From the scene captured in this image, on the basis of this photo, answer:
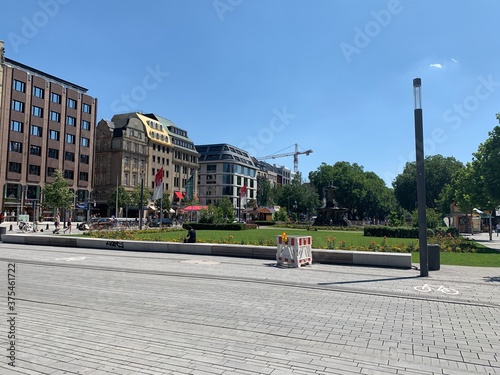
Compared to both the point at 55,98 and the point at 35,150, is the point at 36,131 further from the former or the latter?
the point at 55,98

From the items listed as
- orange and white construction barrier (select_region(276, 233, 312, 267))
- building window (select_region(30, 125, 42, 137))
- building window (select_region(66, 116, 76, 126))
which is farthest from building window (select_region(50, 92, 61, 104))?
orange and white construction barrier (select_region(276, 233, 312, 267))

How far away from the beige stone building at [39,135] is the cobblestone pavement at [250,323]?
52.3 meters

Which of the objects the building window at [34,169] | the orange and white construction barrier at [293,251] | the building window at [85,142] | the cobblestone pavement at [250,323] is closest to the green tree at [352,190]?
the building window at [85,142]

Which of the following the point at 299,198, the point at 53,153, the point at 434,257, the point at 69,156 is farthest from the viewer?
the point at 299,198

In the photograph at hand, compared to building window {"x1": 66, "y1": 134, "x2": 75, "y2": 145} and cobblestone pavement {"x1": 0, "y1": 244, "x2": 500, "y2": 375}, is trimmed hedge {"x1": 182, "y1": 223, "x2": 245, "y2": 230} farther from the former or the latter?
building window {"x1": 66, "y1": 134, "x2": 75, "y2": 145}

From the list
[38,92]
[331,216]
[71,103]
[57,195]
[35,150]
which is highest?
[71,103]

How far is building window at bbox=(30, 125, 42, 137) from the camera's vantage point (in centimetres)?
6525

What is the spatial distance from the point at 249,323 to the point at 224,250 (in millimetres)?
11599

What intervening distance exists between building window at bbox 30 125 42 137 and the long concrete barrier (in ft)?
150

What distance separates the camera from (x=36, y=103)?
6569 cm

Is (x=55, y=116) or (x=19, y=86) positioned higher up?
(x=19, y=86)

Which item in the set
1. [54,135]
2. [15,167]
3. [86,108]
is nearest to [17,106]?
[54,135]

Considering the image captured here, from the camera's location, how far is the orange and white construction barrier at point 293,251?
14967 mm

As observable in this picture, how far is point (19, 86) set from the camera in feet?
205
